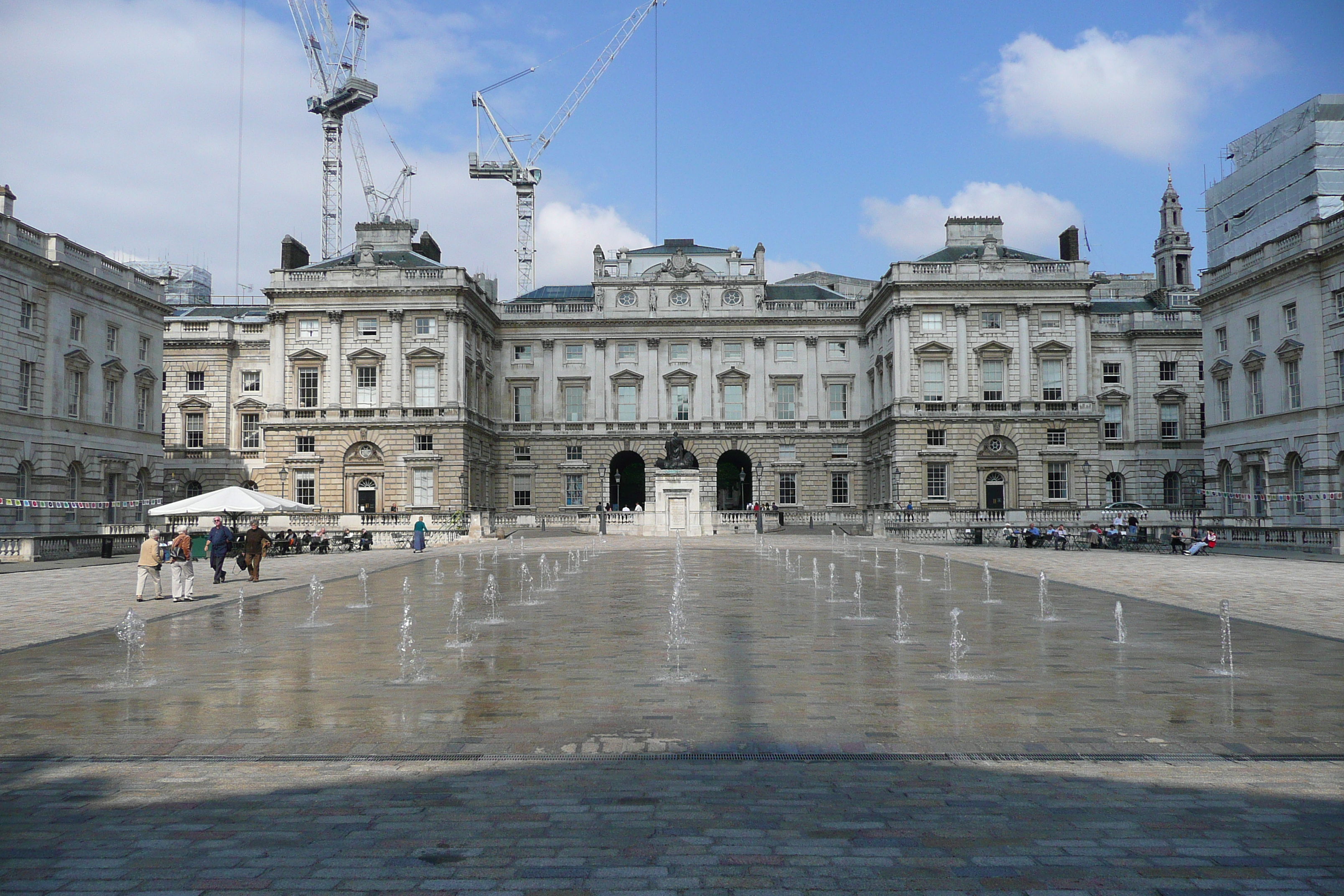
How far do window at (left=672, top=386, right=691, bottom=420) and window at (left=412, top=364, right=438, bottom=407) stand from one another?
18.3 m

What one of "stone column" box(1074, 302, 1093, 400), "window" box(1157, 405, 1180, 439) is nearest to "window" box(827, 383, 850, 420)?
"stone column" box(1074, 302, 1093, 400)

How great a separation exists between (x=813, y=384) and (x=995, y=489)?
16.0m

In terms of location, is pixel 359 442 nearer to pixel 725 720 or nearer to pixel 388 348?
pixel 388 348

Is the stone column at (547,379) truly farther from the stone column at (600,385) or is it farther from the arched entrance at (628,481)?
the arched entrance at (628,481)

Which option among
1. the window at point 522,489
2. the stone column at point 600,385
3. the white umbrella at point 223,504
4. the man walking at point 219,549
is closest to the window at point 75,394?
the white umbrella at point 223,504

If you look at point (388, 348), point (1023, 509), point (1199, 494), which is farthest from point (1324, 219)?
point (388, 348)

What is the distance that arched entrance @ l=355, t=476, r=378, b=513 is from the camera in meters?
61.4

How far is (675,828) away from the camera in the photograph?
577cm

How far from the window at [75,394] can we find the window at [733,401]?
41309mm

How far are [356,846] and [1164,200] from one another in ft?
323

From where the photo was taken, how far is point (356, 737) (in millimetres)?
7891

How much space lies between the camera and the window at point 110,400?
48.1 m

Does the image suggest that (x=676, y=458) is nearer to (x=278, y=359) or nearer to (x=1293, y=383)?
(x=278, y=359)

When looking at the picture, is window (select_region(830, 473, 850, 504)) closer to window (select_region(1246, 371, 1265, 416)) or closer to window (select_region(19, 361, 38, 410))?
A: window (select_region(1246, 371, 1265, 416))
